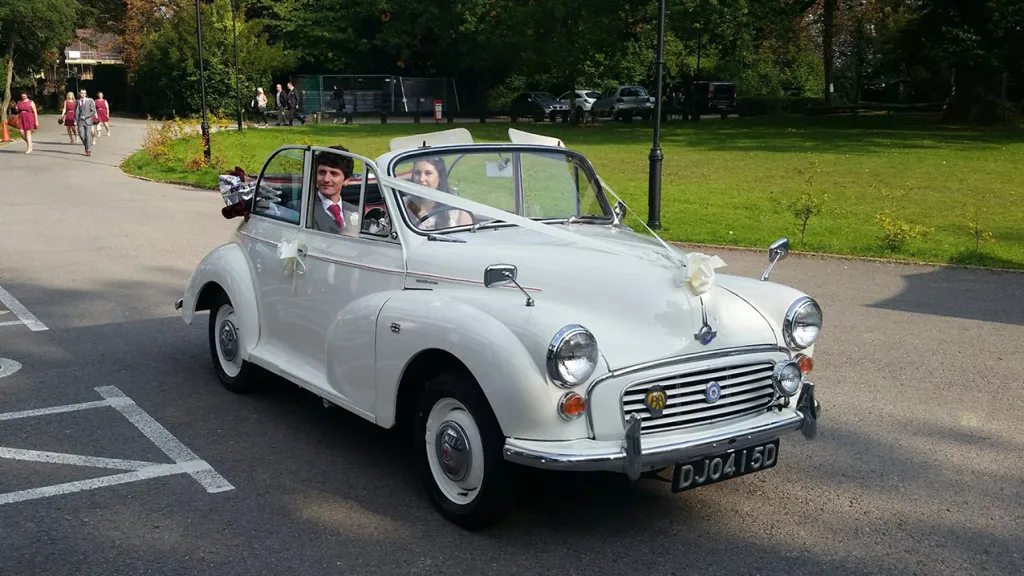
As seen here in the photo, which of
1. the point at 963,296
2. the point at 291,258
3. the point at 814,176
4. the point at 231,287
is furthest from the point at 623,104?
the point at 291,258

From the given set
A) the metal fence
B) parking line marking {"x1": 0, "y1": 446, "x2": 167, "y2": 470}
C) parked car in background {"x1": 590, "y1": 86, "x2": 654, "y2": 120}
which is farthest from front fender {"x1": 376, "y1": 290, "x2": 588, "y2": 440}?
the metal fence

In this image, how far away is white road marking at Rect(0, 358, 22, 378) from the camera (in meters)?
7.23

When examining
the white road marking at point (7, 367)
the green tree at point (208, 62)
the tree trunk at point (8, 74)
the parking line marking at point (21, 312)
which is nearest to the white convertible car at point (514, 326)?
the white road marking at point (7, 367)

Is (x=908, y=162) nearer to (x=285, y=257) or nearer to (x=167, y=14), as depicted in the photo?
(x=285, y=257)

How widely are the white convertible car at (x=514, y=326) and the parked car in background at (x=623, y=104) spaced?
145 ft

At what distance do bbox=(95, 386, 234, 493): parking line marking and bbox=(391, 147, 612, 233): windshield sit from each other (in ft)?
→ 5.60

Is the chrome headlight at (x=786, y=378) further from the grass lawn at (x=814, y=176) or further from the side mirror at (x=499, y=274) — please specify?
the grass lawn at (x=814, y=176)

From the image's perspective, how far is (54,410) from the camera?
634 cm

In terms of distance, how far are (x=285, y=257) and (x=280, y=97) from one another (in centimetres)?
4332

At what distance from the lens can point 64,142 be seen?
33.8 m

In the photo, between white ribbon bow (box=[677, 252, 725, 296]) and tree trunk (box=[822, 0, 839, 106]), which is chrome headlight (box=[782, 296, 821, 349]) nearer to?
white ribbon bow (box=[677, 252, 725, 296])

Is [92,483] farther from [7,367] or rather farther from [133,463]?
[7,367]

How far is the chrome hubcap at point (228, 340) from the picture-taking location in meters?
6.73

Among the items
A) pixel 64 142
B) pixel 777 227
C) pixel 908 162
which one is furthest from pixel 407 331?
pixel 64 142
